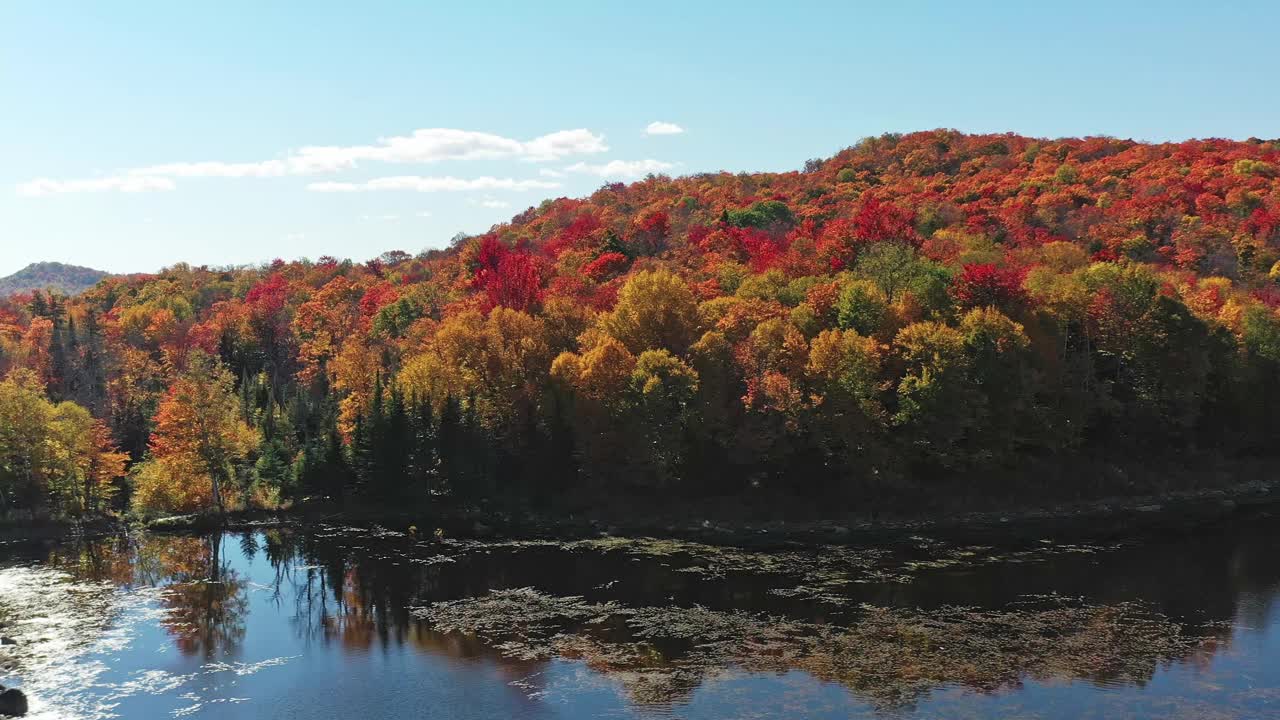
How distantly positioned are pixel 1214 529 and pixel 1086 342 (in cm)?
1861

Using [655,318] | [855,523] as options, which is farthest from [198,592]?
[855,523]

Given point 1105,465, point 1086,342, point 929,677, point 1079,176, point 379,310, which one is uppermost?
point 1079,176

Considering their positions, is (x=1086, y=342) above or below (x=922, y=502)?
above

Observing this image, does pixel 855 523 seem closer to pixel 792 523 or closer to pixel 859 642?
pixel 792 523

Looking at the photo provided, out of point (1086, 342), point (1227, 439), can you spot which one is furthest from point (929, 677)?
point (1227, 439)

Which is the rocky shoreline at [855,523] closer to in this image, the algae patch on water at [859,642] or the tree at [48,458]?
the tree at [48,458]

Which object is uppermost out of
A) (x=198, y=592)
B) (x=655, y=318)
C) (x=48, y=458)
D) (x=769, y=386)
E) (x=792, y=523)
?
(x=655, y=318)

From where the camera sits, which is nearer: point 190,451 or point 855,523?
point 855,523

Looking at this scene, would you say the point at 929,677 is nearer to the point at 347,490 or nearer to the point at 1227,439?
the point at 347,490

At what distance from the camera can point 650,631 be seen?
145 ft

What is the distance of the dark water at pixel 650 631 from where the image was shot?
1427 inches

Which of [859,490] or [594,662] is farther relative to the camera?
[859,490]

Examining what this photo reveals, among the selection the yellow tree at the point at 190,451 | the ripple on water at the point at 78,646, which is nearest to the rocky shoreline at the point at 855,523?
the yellow tree at the point at 190,451

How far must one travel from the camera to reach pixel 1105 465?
72.9 metres
